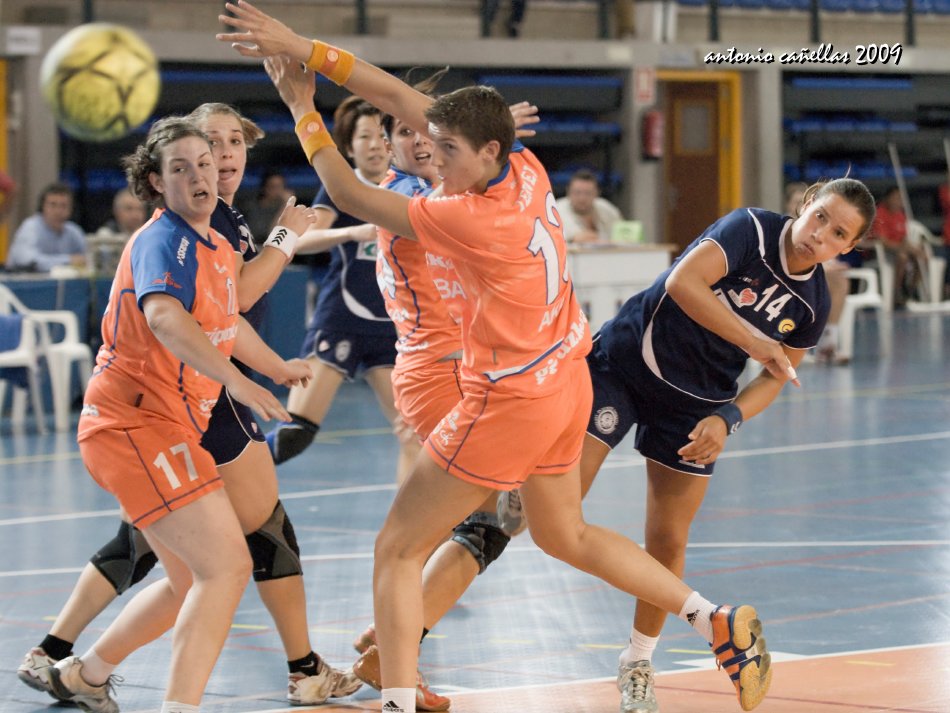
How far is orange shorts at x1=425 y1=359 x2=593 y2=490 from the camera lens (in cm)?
353

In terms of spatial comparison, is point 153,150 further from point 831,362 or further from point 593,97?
point 593,97

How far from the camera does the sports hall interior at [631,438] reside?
453 centimetres

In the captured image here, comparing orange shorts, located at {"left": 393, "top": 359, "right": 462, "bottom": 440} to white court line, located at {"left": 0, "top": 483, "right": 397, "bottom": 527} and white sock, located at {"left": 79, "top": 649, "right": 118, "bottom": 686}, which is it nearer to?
white sock, located at {"left": 79, "top": 649, "right": 118, "bottom": 686}

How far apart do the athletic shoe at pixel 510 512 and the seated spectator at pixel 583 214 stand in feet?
27.4

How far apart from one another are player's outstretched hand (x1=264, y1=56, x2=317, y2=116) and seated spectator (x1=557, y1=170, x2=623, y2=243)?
29.2ft

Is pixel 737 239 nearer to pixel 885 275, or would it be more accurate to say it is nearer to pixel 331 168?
pixel 331 168

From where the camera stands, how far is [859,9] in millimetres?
20109

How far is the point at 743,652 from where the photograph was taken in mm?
3754

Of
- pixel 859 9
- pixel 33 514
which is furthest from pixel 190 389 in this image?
pixel 859 9

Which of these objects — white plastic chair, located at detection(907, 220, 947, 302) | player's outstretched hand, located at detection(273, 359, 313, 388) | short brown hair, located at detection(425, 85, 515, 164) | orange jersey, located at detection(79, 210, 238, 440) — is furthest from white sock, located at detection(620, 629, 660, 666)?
white plastic chair, located at detection(907, 220, 947, 302)

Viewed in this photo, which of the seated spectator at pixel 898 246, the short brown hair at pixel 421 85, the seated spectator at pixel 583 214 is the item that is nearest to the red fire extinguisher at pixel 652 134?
the seated spectator at pixel 898 246

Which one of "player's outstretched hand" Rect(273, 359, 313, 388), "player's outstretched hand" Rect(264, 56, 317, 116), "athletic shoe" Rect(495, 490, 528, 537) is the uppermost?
"player's outstretched hand" Rect(264, 56, 317, 116)

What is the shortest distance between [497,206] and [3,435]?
7183 millimetres

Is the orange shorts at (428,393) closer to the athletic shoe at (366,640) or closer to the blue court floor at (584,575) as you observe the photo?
the athletic shoe at (366,640)
